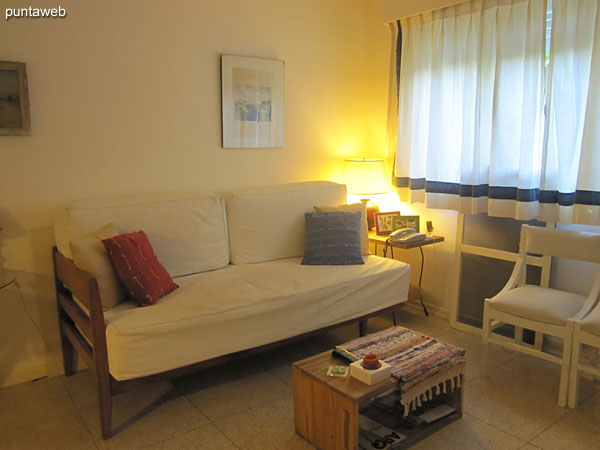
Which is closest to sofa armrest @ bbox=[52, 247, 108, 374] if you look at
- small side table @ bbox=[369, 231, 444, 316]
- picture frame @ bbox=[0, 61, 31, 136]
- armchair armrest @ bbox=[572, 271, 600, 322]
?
picture frame @ bbox=[0, 61, 31, 136]

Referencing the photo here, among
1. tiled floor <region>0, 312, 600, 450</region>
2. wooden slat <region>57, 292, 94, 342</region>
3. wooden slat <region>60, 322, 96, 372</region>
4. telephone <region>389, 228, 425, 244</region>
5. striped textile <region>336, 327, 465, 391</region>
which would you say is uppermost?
telephone <region>389, 228, 425, 244</region>

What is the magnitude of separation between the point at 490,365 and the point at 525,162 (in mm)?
1253

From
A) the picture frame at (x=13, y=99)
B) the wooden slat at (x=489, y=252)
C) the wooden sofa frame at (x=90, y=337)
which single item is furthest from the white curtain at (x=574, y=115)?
the picture frame at (x=13, y=99)

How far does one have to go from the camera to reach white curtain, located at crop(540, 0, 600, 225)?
2.74 m

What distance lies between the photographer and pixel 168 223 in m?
2.98

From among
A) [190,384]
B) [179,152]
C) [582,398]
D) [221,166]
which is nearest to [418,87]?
[221,166]

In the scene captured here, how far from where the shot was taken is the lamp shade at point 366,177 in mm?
3936

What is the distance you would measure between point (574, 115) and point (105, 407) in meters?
2.90

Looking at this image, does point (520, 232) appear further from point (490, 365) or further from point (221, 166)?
point (221, 166)

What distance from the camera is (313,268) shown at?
3.19 m

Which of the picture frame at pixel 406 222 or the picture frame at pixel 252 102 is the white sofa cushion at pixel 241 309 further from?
the picture frame at pixel 252 102

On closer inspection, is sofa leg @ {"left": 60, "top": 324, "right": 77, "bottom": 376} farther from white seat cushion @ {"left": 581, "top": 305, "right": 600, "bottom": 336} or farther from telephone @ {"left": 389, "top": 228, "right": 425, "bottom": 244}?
white seat cushion @ {"left": 581, "top": 305, "right": 600, "bottom": 336}

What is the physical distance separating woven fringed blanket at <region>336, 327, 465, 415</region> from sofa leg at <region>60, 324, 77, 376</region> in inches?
64.1

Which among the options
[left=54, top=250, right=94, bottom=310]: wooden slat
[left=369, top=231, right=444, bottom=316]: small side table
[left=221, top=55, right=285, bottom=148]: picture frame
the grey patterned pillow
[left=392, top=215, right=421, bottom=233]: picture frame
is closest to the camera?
[left=54, top=250, right=94, bottom=310]: wooden slat
